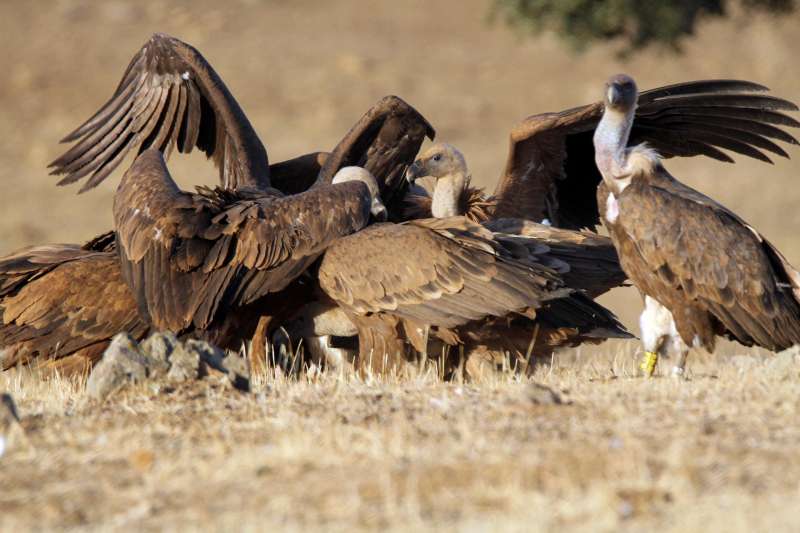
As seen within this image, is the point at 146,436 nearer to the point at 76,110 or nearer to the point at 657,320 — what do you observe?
the point at 657,320

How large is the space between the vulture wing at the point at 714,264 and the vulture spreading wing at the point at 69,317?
2951mm

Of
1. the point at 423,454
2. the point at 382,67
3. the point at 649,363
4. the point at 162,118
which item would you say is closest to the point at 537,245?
the point at 649,363

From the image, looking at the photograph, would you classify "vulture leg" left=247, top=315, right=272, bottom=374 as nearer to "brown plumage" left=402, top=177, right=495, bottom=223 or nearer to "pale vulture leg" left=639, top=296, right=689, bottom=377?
"brown plumage" left=402, top=177, right=495, bottom=223

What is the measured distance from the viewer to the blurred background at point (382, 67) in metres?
20.3

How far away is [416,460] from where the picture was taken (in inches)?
170

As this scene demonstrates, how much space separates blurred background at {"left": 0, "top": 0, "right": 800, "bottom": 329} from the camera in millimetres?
20344

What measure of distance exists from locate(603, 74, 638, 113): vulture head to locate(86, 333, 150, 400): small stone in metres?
3.00

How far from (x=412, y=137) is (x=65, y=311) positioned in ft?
9.84

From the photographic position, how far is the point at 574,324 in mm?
7277

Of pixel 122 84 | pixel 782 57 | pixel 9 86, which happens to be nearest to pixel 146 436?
pixel 122 84

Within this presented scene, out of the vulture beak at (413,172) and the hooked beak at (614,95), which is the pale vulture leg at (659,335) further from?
the vulture beak at (413,172)

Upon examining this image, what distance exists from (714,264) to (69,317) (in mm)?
3711

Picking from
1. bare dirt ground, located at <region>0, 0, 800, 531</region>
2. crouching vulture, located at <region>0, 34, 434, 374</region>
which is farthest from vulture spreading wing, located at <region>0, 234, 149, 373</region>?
bare dirt ground, located at <region>0, 0, 800, 531</region>

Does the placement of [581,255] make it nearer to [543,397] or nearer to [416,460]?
[543,397]
